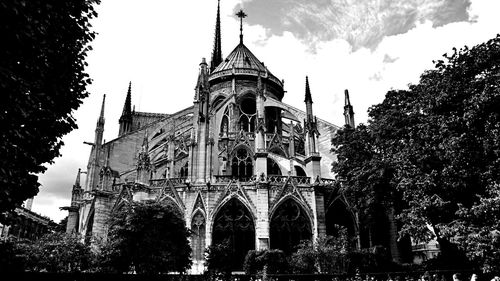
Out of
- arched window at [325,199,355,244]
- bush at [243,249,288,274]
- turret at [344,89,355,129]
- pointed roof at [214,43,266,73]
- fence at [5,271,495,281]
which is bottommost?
fence at [5,271,495,281]

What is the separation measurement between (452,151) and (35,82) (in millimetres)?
14858

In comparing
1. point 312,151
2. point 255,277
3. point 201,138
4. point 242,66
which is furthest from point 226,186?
point 242,66

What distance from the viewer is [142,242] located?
18.1 meters

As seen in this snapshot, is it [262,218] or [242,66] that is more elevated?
[242,66]

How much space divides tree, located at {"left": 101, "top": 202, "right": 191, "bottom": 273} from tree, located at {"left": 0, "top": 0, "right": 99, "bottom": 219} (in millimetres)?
8714

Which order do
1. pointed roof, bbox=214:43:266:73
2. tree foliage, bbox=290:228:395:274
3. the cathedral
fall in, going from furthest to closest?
pointed roof, bbox=214:43:266:73 → the cathedral → tree foliage, bbox=290:228:395:274

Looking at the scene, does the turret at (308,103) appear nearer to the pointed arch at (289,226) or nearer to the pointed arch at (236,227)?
the pointed arch at (289,226)

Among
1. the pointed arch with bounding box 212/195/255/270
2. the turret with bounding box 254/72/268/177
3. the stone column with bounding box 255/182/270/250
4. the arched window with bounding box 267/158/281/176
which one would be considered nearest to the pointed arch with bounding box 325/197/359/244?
the stone column with bounding box 255/182/270/250

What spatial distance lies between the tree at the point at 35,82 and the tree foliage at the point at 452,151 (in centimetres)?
1402

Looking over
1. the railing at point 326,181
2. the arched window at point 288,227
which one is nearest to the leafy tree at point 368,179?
the railing at point 326,181

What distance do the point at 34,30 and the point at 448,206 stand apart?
680 inches

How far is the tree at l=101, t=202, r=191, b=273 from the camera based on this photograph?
17953 mm

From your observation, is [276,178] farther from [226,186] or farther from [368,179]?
[368,179]

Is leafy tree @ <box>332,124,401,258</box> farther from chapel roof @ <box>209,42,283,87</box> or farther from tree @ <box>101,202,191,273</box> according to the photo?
chapel roof @ <box>209,42,283,87</box>
